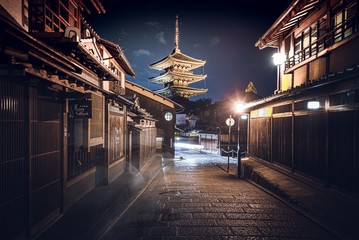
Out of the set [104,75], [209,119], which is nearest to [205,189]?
[104,75]

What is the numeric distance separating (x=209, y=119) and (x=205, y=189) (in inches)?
1623

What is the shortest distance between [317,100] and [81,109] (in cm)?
1044

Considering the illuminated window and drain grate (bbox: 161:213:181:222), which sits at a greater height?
the illuminated window

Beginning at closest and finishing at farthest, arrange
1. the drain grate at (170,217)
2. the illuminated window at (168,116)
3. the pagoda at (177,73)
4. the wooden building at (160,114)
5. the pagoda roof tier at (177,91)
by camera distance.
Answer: the drain grate at (170,217) → the wooden building at (160,114) → the illuminated window at (168,116) → the pagoda at (177,73) → the pagoda roof tier at (177,91)

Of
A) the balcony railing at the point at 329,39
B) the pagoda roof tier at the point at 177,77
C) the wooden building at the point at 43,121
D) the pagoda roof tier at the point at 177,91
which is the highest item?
the pagoda roof tier at the point at 177,77

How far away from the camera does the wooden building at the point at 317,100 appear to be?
30.1 ft

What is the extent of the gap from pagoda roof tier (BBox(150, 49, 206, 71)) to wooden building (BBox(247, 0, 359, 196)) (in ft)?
95.7

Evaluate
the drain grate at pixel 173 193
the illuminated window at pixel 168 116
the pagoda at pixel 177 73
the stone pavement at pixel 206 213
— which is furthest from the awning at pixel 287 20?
the pagoda at pixel 177 73

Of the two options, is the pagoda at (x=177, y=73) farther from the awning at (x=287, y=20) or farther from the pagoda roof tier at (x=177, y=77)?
the awning at (x=287, y=20)

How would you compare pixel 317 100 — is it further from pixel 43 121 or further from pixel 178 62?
pixel 178 62

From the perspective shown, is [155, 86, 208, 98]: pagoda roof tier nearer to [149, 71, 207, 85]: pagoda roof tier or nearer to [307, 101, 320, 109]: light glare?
[149, 71, 207, 85]: pagoda roof tier

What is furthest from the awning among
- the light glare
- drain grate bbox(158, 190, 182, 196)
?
drain grate bbox(158, 190, 182, 196)

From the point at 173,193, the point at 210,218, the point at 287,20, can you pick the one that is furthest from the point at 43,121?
the point at 287,20

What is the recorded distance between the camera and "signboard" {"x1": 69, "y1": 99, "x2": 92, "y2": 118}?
30.5 ft
